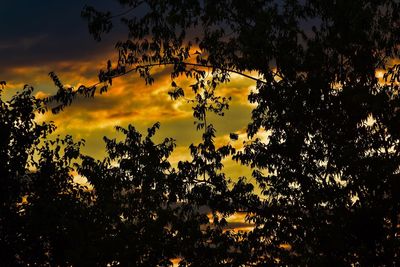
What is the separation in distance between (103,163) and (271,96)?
11.4m

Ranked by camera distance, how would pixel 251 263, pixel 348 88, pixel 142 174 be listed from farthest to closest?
pixel 142 174, pixel 251 263, pixel 348 88

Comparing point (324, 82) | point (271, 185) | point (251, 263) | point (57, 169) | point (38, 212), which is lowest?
point (251, 263)

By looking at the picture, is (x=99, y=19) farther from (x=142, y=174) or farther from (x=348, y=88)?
(x=348, y=88)

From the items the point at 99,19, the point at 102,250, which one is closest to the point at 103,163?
the point at 102,250

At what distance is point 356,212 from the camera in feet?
51.6

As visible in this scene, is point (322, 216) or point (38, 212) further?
point (38, 212)

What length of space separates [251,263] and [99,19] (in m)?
8.45

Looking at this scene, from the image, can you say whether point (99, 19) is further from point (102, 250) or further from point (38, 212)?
point (38, 212)

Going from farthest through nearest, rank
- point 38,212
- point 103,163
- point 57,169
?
point 57,169 → point 38,212 → point 103,163

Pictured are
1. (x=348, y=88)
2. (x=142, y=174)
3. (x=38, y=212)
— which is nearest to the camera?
(x=348, y=88)

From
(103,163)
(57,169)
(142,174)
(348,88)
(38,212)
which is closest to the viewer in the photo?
(348,88)

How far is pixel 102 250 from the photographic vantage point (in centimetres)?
2734

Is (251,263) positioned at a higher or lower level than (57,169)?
lower

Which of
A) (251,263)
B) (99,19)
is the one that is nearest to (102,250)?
(251,263)
